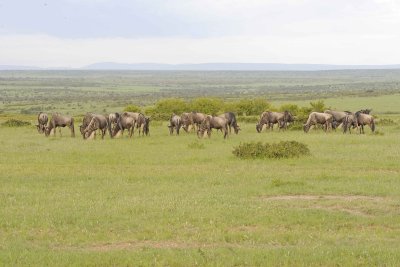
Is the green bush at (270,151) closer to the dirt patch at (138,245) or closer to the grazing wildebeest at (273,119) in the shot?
the dirt patch at (138,245)

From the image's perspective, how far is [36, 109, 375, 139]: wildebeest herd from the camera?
34719mm

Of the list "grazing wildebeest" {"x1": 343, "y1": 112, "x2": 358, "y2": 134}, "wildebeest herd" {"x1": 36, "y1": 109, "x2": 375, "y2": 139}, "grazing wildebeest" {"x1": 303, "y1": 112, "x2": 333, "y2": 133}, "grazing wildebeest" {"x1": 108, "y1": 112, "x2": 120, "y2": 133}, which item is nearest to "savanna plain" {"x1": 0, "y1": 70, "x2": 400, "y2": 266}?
"wildebeest herd" {"x1": 36, "y1": 109, "x2": 375, "y2": 139}

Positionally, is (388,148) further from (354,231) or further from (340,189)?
(354,231)

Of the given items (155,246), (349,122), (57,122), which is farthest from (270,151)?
(57,122)

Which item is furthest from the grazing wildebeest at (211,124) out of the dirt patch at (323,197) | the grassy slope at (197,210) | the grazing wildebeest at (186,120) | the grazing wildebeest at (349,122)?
the dirt patch at (323,197)

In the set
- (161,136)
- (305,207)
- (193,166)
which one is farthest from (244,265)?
(161,136)

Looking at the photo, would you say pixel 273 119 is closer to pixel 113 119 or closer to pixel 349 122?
pixel 349 122

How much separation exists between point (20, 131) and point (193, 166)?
21558 millimetres

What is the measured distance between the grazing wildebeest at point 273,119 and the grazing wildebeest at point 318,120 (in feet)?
7.60

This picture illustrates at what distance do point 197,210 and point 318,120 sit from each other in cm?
2501

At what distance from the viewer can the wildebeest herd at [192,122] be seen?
34719mm

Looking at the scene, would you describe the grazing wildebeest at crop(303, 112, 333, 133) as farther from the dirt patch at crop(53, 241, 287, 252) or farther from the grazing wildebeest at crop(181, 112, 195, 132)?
the dirt patch at crop(53, 241, 287, 252)

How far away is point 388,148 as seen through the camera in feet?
90.0

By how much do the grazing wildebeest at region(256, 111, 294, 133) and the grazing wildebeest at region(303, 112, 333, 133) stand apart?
2.32 meters
